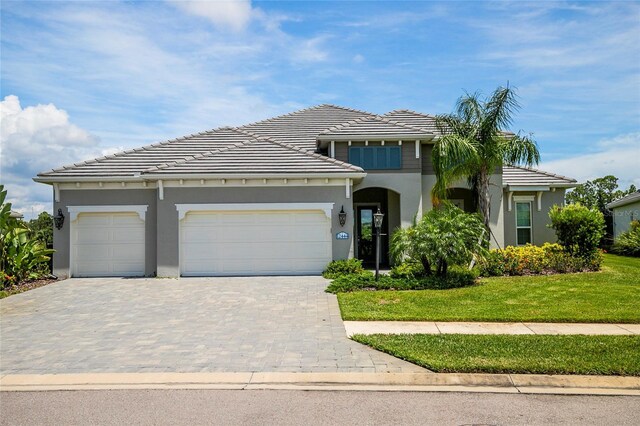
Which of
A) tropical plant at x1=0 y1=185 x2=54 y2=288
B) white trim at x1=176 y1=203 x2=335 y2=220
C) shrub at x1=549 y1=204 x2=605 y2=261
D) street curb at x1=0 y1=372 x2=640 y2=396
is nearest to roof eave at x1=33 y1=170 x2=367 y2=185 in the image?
white trim at x1=176 y1=203 x2=335 y2=220

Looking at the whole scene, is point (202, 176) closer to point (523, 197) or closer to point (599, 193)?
point (523, 197)

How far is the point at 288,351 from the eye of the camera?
7.15m

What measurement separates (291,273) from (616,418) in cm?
1118

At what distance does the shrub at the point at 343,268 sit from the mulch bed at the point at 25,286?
8.68 metres

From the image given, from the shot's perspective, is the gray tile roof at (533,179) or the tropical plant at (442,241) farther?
the gray tile roof at (533,179)

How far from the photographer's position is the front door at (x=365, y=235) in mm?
18844

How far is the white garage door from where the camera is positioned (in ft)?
51.2

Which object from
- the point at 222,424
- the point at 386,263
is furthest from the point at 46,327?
the point at 386,263

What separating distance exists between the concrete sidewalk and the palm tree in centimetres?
647

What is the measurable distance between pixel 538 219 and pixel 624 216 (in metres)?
13.5

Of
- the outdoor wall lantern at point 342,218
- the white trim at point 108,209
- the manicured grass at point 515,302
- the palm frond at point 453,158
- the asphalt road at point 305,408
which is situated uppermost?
the palm frond at point 453,158

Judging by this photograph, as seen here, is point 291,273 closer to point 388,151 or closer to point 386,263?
point 386,263

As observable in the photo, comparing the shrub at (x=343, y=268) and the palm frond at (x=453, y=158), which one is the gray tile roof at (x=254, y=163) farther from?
the shrub at (x=343, y=268)

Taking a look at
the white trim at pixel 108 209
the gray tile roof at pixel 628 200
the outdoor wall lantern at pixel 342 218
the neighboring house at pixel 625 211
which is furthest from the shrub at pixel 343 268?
the gray tile roof at pixel 628 200
